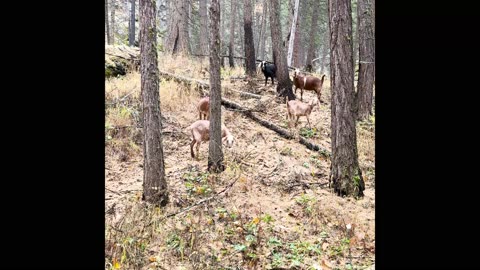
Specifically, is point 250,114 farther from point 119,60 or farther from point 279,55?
point 119,60

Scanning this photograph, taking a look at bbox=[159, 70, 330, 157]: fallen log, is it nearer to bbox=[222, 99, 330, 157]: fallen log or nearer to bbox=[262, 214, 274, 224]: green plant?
bbox=[222, 99, 330, 157]: fallen log

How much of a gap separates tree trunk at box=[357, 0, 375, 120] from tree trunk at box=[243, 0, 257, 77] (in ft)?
14.2

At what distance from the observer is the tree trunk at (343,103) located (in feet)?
24.2

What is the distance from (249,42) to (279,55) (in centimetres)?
236

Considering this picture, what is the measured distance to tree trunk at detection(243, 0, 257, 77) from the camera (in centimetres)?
1550

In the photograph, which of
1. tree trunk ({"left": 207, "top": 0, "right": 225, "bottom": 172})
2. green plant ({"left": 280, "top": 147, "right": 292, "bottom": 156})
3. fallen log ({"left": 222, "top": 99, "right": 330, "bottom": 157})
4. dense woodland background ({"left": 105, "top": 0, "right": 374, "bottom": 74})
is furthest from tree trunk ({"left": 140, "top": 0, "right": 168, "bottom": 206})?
dense woodland background ({"left": 105, "top": 0, "right": 374, "bottom": 74})

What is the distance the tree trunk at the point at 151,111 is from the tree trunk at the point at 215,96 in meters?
1.66

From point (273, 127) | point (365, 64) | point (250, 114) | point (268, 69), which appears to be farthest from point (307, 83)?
point (273, 127)

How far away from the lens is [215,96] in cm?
834
